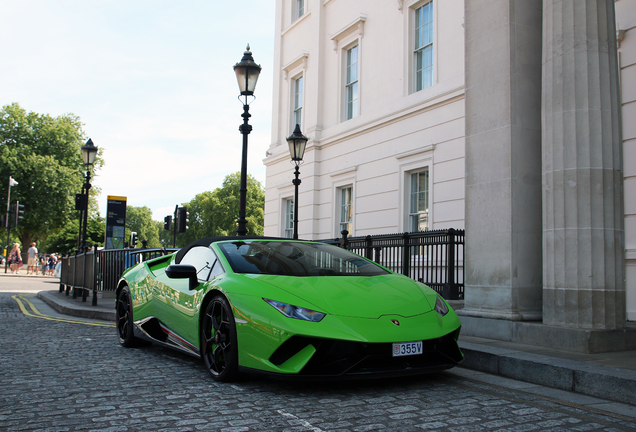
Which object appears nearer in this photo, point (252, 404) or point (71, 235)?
point (252, 404)

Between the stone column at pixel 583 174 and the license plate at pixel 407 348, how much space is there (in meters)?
2.55

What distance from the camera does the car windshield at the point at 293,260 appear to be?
504cm

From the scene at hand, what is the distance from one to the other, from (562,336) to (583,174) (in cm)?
172

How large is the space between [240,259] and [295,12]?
63.0ft

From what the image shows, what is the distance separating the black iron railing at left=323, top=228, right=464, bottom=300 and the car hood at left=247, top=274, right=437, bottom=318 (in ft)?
13.8

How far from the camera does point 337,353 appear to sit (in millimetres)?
4094

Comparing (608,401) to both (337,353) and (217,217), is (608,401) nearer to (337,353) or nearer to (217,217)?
(337,353)

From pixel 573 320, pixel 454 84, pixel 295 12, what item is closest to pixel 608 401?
pixel 573 320

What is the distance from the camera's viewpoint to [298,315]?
165 inches

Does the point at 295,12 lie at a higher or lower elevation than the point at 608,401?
higher

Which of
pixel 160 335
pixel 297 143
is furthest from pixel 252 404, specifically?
pixel 297 143

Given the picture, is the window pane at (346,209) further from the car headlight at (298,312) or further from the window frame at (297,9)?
the car headlight at (298,312)

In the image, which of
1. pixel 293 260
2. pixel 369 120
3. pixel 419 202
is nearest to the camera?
pixel 293 260

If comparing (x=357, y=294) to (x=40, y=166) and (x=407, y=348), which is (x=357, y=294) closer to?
(x=407, y=348)
